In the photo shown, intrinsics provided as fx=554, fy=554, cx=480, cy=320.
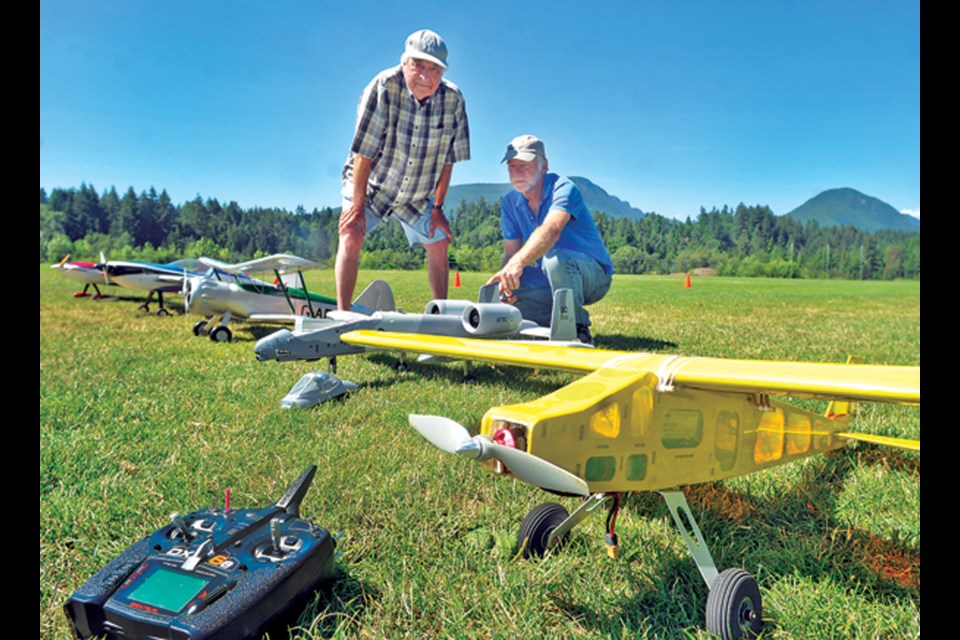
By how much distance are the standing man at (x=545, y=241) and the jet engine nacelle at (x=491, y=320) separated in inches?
19.0

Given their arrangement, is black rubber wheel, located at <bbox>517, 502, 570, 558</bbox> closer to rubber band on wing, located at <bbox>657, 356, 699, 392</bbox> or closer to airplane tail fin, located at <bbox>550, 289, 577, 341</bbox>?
rubber band on wing, located at <bbox>657, 356, 699, 392</bbox>

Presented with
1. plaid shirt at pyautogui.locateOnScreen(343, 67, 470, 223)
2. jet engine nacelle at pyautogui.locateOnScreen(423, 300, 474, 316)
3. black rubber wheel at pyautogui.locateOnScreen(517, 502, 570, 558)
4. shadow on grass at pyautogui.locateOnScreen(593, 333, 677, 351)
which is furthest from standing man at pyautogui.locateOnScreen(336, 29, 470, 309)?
black rubber wheel at pyautogui.locateOnScreen(517, 502, 570, 558)

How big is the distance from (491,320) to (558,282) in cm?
140

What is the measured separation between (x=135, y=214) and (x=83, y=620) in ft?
98.2

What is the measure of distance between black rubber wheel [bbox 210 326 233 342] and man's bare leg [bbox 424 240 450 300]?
3.86 metres

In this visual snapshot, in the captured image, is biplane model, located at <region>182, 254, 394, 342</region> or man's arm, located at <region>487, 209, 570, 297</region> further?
biplane model, located at <region>182, 254, 394, 342</region>

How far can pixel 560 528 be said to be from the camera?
7.25 ft

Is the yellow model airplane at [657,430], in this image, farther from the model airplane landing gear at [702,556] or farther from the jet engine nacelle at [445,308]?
the jet engine nacelle at [445,308]

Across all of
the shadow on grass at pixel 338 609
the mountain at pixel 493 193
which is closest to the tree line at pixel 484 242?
the mountain at pixel 493 193

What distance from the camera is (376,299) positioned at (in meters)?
5.86

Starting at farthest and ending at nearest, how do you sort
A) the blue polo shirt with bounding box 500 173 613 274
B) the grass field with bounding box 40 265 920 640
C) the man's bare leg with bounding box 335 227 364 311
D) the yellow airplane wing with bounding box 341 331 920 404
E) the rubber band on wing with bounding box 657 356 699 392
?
the blue polo shirt with bounding box 500 173 613 274
the man's bare leg with bounding box 335 227 364 311
the rubber band on wing with bounding box 657 356 699 392
the grass field with bounding box 40 265 920 640
the yellow airplane wing with bounding box 341 331 920 404

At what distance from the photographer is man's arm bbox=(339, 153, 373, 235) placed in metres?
4.99
